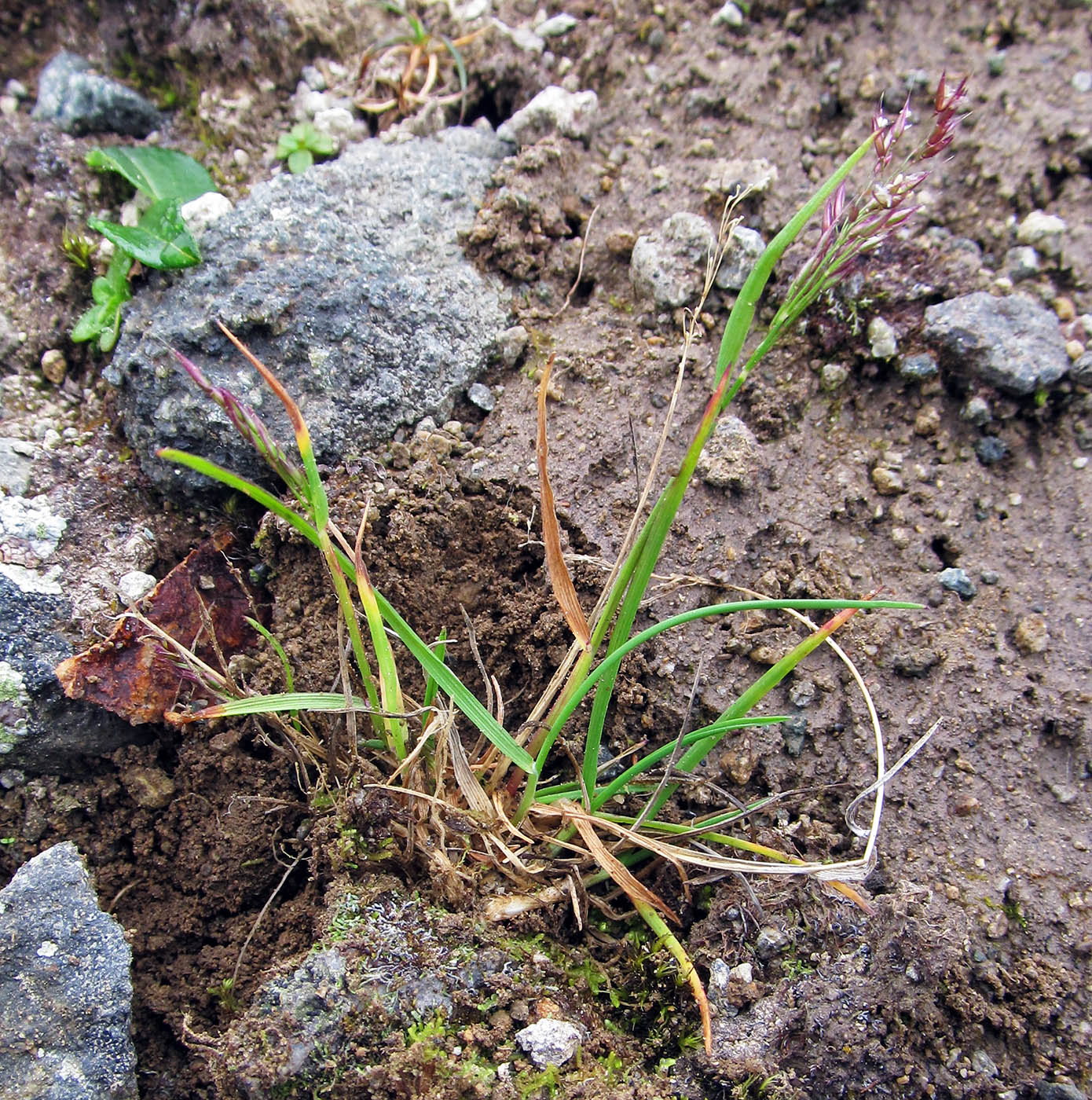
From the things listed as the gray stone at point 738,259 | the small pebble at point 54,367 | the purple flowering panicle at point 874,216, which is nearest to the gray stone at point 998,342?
the gray stone at point 738,259

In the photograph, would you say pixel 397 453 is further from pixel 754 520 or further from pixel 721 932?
pixel 721 932

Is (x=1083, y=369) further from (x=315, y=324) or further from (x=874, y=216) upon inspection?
(x=315, y=324)

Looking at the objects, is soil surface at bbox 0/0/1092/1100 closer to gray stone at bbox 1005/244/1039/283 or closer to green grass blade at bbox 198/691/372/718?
gray stone at bbox 1005/244/1039/283

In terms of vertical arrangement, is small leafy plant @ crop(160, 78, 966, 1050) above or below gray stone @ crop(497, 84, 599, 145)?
below

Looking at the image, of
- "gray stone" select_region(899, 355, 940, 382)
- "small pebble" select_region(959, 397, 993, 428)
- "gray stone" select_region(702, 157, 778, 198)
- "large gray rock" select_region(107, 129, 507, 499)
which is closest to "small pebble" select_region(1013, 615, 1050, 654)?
"small pebble" select_region(959, 397, 993, 428)

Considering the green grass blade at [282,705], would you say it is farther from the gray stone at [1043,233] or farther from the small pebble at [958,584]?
the gray stone at [1043,233]

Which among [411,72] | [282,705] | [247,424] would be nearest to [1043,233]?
[411,72]
